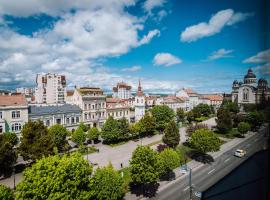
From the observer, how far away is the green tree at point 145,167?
25.2ft

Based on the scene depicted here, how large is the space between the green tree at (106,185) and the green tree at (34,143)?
4.25m

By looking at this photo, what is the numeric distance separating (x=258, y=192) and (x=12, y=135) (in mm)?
12929

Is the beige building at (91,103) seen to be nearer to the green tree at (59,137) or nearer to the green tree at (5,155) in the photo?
the green tree at (59,137)

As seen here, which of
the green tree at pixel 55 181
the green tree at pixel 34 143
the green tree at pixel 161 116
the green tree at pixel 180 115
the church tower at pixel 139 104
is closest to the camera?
the green tree at pixel 55 181

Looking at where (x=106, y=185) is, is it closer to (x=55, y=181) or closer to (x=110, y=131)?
(x=55, y=181)

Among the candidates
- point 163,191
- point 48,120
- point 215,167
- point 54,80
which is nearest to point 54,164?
point 163,191

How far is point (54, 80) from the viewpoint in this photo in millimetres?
33656

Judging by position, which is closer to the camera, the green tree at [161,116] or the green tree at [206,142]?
the green tree at [206,142]

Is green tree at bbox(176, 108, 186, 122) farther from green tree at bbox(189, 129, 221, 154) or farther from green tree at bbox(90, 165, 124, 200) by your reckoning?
green tree at bbox(90, 165, 124, 200)

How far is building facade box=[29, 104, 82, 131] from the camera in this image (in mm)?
16438

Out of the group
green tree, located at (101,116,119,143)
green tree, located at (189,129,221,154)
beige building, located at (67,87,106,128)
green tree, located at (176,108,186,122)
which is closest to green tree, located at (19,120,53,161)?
green tree, located at (101,116,119,143)

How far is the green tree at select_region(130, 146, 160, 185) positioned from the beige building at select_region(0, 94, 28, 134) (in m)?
10.6

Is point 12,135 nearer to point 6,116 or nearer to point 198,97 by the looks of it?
point 6,116

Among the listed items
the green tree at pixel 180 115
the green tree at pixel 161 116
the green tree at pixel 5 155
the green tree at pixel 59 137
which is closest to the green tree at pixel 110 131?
the green tree at pixel 59 137
